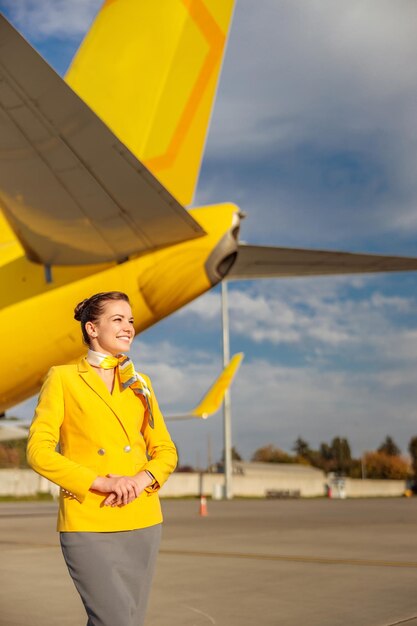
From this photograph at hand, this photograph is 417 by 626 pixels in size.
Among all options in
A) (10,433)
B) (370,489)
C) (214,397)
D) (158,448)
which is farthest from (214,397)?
(370,489)

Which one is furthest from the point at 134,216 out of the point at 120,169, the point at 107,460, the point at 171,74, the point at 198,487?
the point at 198,487

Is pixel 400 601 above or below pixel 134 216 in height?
below

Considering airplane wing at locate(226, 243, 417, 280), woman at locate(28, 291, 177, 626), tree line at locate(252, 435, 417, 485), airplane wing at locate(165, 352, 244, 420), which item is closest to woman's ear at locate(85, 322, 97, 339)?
woman at locate(28, 291, 177, 626)

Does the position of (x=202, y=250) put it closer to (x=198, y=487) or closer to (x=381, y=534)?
(x=381, y=534)

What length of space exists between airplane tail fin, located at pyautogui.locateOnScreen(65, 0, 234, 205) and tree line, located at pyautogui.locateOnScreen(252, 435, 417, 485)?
309 ft

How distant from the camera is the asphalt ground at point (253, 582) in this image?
19.6ft

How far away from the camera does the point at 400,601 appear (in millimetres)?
6543

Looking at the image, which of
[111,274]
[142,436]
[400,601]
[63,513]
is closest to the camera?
[63,513]

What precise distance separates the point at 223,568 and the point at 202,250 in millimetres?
3896

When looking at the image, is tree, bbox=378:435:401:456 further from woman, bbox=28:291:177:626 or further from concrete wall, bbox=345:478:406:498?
woman, bbox=28:291:177:626

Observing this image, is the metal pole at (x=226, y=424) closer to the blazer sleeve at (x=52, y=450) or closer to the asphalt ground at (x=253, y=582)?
the asphalt ground at (x=253, y=582)

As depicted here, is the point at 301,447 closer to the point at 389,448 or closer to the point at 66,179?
the point at 389,448

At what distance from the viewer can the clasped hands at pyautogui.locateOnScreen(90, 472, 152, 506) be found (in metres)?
2.67

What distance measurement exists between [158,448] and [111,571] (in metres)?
0.51
